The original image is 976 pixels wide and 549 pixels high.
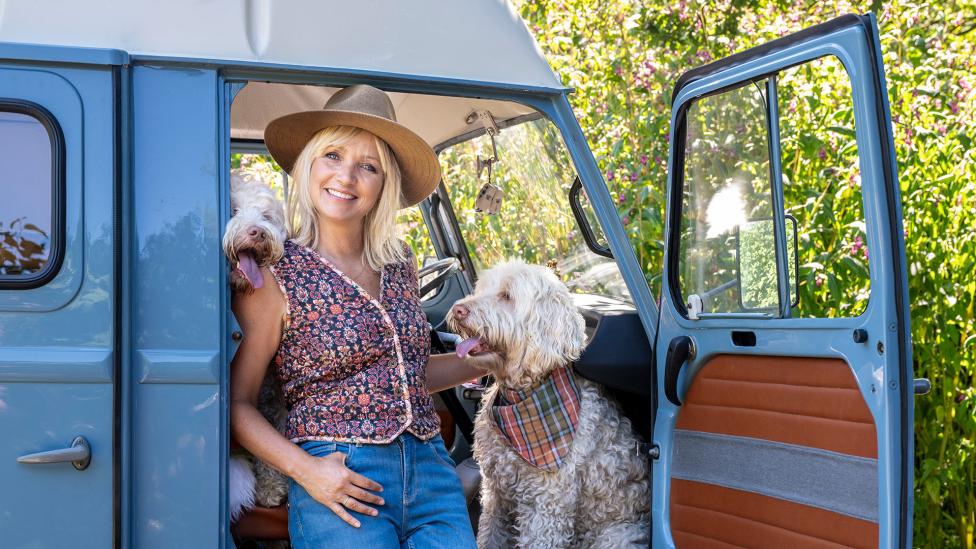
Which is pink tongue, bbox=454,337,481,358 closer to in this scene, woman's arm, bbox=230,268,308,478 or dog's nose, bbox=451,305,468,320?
dog's nose, bbox=451,305,468,320

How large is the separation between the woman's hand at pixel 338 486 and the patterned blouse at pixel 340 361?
0.33 ft

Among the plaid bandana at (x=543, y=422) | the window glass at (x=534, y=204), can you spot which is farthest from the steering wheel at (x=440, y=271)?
the plaid bandana at (x=543, y=422)

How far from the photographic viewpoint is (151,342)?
250 cm

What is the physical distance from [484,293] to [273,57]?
1207 mm

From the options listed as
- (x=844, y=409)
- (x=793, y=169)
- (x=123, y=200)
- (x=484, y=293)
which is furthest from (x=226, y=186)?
(x=793, y=169)

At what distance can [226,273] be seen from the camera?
2584 mm

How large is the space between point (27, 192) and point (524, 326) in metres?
1.60

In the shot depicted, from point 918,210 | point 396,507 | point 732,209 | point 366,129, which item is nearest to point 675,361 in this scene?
point 732,209

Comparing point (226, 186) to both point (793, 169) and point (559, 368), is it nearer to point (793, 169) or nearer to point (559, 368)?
point (559, 368)

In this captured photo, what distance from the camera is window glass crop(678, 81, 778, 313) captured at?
2.82 meters

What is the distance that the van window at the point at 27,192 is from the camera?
95.4 inches

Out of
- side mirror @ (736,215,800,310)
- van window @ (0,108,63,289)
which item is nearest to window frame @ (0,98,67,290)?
van window @ (0,108,63,289)

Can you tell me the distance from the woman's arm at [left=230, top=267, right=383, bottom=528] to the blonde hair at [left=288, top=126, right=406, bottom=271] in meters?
0.26

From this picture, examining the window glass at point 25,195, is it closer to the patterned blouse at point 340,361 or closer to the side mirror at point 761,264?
the patterned blouse at point 340,361
